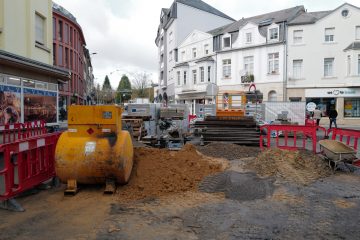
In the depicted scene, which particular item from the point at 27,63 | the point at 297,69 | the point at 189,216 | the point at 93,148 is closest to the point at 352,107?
the point at 297,69

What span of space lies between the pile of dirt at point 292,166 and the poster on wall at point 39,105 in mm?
9299

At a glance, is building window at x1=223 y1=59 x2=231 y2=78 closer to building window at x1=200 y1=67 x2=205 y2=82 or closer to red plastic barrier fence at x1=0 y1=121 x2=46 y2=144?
building window at x1=200 y1=67 x2=205 y2=82

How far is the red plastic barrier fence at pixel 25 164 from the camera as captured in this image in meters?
5.56

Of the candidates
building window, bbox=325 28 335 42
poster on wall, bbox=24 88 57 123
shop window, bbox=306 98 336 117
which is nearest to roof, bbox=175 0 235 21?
building window, bbox=325 28 335 42

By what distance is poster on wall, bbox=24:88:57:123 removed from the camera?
1424 cm

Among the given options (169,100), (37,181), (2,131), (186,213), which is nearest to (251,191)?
(186,213)

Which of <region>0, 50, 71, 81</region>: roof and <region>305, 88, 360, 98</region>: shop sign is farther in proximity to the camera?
<region>305, 88, 360, 98</region>: shop sign

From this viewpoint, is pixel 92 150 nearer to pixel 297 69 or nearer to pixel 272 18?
pixel 297 69

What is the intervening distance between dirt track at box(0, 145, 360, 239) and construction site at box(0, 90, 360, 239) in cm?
1

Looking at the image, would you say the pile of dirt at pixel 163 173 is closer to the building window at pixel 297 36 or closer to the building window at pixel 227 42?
the building window at pixel 297 36

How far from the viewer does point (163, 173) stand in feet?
24.0

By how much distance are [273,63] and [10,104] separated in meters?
28.9

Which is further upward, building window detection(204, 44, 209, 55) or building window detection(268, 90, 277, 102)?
building window detection(204, 44, 209, 55)

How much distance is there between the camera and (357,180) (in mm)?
7945
